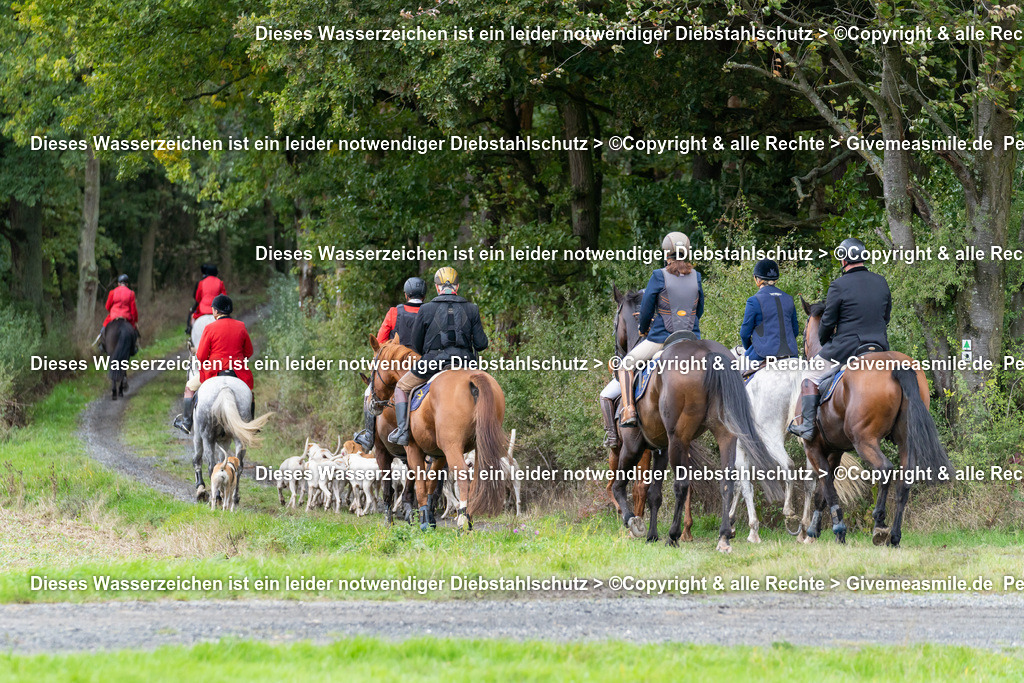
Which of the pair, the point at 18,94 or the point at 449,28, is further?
the point at 18,94

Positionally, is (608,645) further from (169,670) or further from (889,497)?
(889,497)

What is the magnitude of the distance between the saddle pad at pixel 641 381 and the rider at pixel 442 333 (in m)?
1.84

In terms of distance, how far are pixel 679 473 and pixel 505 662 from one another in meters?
4.79

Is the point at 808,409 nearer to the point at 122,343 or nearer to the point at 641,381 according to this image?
the point at 641,381

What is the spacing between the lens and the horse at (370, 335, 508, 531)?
11.5 metres

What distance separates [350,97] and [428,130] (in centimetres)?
236

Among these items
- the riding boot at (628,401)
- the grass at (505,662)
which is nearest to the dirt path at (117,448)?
the riding boot at (628,401)

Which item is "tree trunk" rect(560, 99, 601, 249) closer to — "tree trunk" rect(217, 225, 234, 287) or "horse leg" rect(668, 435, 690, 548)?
"horse leg" rect(668, 435, 690, 548)

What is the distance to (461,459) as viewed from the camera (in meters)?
11.9

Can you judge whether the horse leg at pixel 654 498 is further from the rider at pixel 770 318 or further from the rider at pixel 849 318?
the rider at pixel 770 318

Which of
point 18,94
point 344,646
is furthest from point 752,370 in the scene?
point 18,94

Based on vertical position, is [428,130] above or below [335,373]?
above

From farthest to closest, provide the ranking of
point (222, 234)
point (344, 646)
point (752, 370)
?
point (222, 234) → point (752, 370) → point (344, 646)

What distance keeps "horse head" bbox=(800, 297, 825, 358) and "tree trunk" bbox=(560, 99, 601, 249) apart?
26.4 feet
